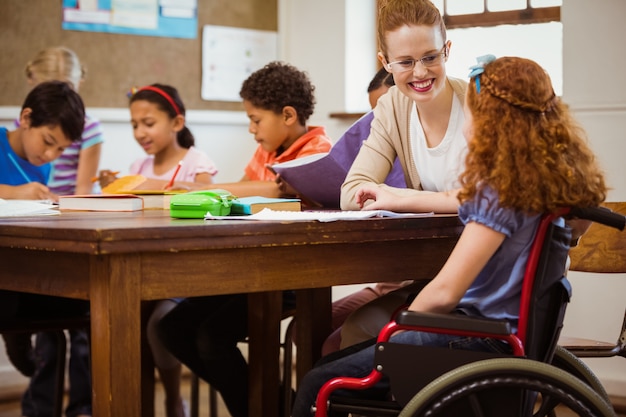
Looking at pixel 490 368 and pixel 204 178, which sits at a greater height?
pixel 204 178

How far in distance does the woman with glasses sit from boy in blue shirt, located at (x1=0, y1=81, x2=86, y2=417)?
3.31 ft

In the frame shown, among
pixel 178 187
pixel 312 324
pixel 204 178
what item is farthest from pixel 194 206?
pixel 204 178

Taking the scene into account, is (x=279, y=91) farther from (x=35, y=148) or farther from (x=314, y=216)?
(x=314, y=216)

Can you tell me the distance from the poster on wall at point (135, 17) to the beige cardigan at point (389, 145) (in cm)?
168

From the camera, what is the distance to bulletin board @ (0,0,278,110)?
3244 mm

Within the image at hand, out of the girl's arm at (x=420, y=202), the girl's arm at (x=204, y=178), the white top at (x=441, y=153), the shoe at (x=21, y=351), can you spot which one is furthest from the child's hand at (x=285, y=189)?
the shoe at (x=21, y=351)

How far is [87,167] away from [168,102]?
363 millimetres

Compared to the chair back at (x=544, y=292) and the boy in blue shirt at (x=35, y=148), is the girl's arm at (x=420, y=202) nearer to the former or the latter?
the chair back at (x=544, y=292)

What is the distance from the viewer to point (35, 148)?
9.02 ft

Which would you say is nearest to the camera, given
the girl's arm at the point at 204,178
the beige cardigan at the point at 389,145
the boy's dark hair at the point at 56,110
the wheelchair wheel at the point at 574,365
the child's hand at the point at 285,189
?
the wheelchair wheel at the point at 574,365

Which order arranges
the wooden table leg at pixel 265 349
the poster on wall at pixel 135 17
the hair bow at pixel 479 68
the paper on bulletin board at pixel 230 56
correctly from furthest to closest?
the paper on bulletin board at pixel 230 56, the poster on wall at pixel 135 17, the wooden table leg at pixel 265 349, the hair bow at pixel 479 68

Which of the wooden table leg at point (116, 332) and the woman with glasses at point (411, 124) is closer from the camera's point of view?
the wooden table leg at point (116, 332)

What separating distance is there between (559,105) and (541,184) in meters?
0.15

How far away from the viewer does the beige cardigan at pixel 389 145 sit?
1.99 m
